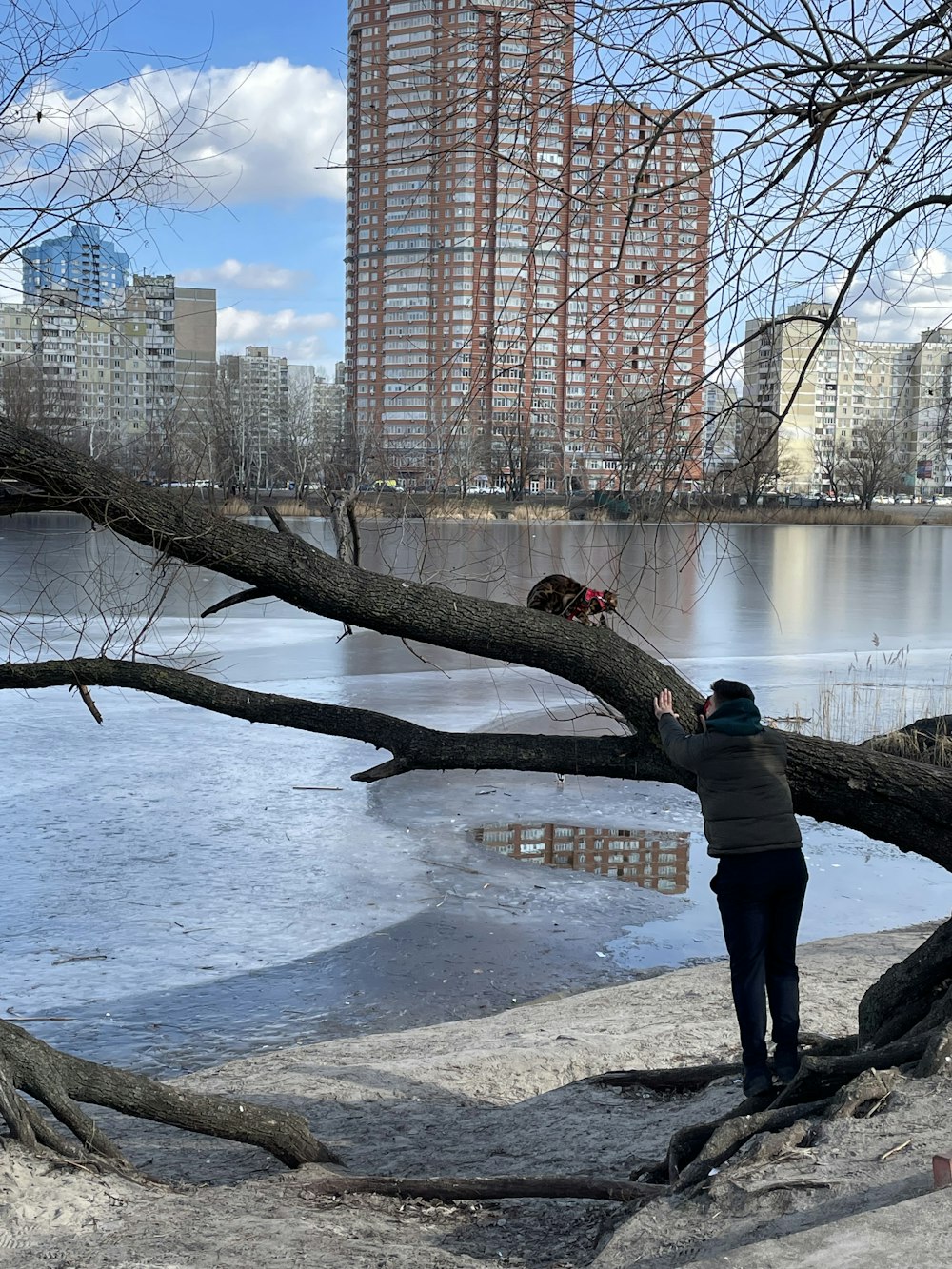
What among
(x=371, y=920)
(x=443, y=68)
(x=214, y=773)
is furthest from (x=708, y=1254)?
(x=214, y=773)

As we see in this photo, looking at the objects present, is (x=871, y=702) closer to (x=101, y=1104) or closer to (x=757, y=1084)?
(x=757, y=1084)

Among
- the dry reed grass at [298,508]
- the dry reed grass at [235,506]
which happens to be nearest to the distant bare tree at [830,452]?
the dry reed grass at [298,508]

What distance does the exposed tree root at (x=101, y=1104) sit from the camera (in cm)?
490

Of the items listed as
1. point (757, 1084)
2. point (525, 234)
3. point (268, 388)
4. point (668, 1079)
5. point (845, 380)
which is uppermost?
point (268, 388)

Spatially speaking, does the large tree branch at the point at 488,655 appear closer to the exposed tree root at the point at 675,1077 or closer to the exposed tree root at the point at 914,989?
the exposed tree root at the point at 914,989

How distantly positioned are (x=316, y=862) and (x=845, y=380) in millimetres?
6116

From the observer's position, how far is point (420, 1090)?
6.46 metres

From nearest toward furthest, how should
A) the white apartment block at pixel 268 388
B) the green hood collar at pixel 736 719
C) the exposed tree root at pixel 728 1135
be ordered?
the exposed tree root at pixel 728 1135 < the green hood collar at pixel 736 719 < the white apartment block at pixel 268 388

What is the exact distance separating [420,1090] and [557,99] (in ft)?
15.1

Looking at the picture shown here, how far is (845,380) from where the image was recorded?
250 inches

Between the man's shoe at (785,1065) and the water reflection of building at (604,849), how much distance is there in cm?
506

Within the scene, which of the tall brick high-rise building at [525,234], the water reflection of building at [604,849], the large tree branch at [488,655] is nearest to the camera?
the large tree branch at [488,655]

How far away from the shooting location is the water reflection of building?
34.8 ft

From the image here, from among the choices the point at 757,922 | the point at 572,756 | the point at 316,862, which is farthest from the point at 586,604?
the point at 316,862
